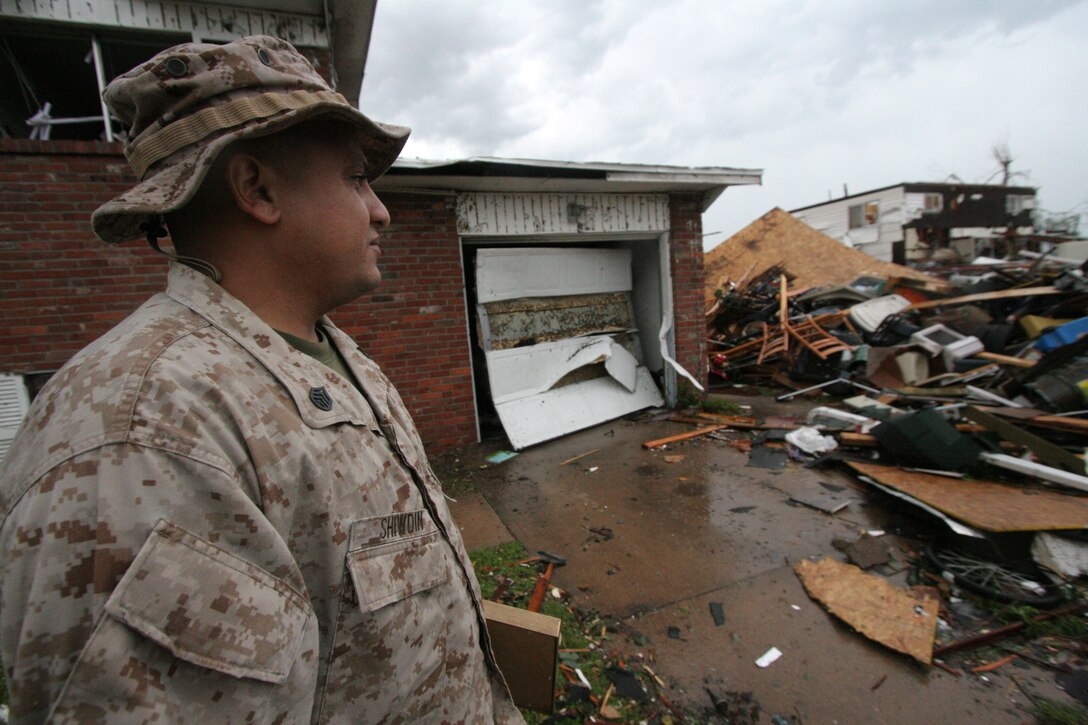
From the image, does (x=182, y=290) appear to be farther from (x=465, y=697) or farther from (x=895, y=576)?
(x=895, y=576)

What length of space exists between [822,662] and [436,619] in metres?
2.42

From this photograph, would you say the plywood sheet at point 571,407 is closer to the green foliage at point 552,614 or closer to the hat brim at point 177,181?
the green foliage at point 552,614

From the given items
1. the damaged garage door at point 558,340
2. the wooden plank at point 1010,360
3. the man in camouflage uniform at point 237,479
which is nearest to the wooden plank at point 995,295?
the wooden plank at point 1010,360

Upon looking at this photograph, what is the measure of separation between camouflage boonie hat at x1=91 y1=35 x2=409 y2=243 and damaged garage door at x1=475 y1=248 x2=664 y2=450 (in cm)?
484

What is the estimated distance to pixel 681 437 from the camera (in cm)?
564

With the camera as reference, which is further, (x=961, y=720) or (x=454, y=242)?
(x=454, y=242)

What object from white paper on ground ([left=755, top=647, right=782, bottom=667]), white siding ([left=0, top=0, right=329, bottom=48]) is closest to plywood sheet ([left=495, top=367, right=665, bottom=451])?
white paper on ground ([left=755, top=647, right=782, bottom=667])

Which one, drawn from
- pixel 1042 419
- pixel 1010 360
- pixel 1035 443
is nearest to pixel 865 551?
pixel 1035 443

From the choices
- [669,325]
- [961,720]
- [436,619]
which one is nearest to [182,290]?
[436,619]

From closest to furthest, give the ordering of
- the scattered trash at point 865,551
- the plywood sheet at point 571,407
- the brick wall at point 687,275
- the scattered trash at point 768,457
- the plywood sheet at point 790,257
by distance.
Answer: the scattered trash at point 865,551 → the scattered trash at point 768,457 → the plywood sheet at point 571,407 → the brick wall at point 687,275 → the plywood sheet at point 790,257

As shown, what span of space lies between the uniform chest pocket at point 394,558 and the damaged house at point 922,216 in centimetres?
2557

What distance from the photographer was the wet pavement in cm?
224

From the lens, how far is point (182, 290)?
2.80 ft

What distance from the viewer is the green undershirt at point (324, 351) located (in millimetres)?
1045
